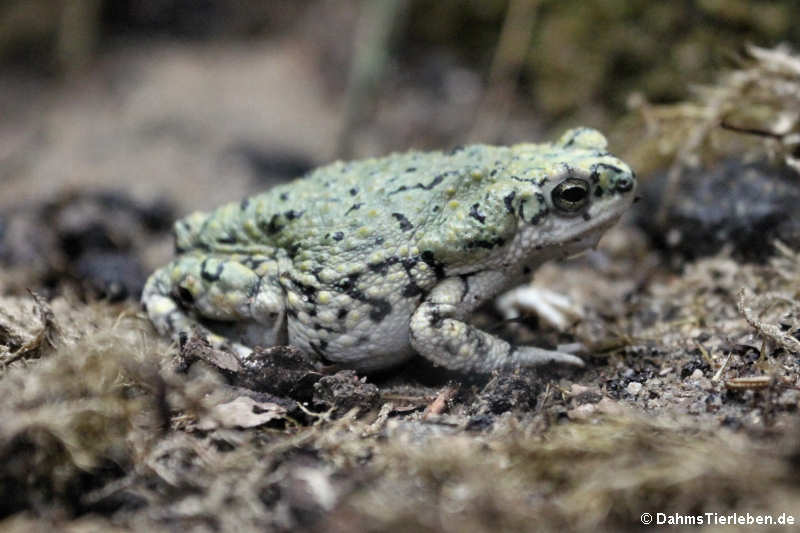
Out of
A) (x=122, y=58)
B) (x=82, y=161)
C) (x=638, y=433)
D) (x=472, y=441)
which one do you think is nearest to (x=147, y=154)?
(x=82, y=161)

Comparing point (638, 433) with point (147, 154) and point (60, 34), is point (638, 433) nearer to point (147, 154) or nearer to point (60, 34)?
point (147, 154)

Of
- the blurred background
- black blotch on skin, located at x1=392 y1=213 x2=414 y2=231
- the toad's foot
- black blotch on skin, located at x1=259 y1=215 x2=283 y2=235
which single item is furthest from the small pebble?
the blurred background

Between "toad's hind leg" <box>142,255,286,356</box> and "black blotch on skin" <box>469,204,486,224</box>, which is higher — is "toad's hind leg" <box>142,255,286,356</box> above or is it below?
below

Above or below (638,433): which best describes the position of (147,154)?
below

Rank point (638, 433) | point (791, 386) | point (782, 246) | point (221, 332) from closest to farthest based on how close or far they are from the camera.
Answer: point (638, 433) → point (791, 386) → point (221, 332) → point (782, 246)

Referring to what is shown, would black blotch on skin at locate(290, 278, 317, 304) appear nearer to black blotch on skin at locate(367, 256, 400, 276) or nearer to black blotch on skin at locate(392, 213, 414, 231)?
black blotch on skin at locate(367, 256, 400, 276)

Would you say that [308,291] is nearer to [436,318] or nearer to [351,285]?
[351,285]

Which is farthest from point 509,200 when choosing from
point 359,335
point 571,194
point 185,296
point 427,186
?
point 185,296
